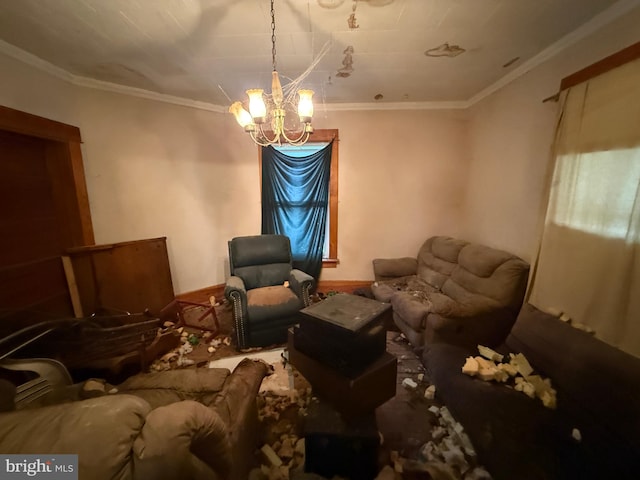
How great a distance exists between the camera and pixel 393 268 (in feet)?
10.5

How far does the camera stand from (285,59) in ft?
6.81

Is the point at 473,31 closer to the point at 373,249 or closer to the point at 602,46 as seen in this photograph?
the point at 602,46

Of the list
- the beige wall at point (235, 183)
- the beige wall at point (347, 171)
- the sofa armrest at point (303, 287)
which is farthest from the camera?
the beige wall at point (235, 183)

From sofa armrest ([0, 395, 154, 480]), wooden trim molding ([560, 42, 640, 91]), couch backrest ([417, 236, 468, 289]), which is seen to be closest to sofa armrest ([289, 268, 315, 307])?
couch backrest ([417, 236, 468, 289])

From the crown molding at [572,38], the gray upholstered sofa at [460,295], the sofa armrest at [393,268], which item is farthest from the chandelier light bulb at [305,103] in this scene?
the sofa armrest at [393,268]

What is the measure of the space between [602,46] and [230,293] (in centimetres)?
→ 321

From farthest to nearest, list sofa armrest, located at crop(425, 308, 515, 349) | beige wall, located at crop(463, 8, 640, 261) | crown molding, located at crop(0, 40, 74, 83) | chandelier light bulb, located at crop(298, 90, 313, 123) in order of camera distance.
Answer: sofa armrest, located at crop(425, 308, 515, 349), crown molding, located at crop(0, 40, 74, 83), beige wall, located at crop(463, 8, 640, 261), chandelier light bulb, located at crop(298, 90, 313, 123)

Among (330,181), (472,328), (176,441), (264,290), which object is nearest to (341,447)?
(176,441)

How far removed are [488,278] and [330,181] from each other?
6.83 ft

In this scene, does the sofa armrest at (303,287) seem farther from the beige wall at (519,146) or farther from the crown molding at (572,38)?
the crown molding at (572,38)

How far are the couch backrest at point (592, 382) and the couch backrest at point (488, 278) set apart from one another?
432 mm

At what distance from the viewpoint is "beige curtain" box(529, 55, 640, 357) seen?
1.36 m

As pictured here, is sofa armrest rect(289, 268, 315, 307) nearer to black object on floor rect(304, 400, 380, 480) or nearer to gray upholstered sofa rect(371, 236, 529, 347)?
gray upholstered sofa rect(371, 236, 529, 347)

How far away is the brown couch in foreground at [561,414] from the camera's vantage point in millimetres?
1025
